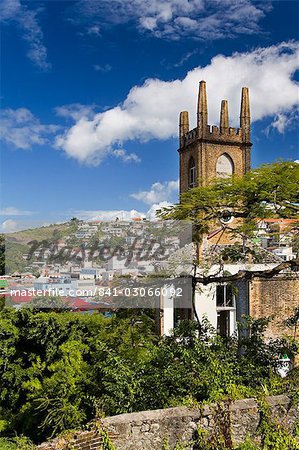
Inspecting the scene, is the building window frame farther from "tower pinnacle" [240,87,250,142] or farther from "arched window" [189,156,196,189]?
"tower pinnacle" [240,87,250,142]

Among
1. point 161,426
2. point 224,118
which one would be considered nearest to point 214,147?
point 224,118

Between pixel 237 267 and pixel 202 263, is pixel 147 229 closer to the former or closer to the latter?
pixel 237 267

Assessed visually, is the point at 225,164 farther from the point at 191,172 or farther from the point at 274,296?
the point at 274,296

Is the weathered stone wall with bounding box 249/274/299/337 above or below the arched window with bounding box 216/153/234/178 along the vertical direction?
below

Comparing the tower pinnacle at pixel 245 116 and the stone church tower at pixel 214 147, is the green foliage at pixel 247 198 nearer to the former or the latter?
the stone church tower at pixel 214 147

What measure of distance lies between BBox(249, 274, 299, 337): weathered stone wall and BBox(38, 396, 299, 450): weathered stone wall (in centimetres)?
754

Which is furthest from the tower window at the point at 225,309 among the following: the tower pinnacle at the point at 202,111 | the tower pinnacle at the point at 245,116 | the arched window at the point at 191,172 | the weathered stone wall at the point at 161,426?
the tower pinnacle at the point at 245,116

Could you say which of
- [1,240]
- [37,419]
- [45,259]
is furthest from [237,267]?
[1,240]

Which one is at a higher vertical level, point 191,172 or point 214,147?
point 214,147

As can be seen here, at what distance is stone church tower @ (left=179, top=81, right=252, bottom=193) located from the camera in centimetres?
3347

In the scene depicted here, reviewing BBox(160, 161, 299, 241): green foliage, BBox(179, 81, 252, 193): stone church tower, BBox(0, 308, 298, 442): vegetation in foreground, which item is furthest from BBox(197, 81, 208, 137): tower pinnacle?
BBox(160, 161, 299, 241): green foliage

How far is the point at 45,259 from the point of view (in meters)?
13.2

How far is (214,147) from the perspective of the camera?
3397 centimetres

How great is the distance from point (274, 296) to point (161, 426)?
8.64 meters
